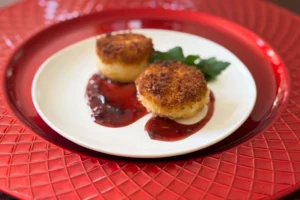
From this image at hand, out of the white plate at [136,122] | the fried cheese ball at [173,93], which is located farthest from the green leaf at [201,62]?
the fried cheese ball at [173,93]

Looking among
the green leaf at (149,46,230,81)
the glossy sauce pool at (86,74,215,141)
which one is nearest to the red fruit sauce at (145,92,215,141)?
the glossy sauce pool at (86,74,215,141)

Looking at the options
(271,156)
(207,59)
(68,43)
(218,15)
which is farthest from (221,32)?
(271,156)

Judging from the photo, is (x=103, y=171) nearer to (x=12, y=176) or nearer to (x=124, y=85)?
(x=12, y=176)

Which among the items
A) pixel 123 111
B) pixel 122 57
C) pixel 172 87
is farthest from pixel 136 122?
pixel 122 57

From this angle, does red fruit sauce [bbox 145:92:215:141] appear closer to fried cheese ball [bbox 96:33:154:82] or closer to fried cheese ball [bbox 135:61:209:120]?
fried cheese ball [bbox 135:61:209:120]

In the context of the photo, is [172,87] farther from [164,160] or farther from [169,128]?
[164,160]
